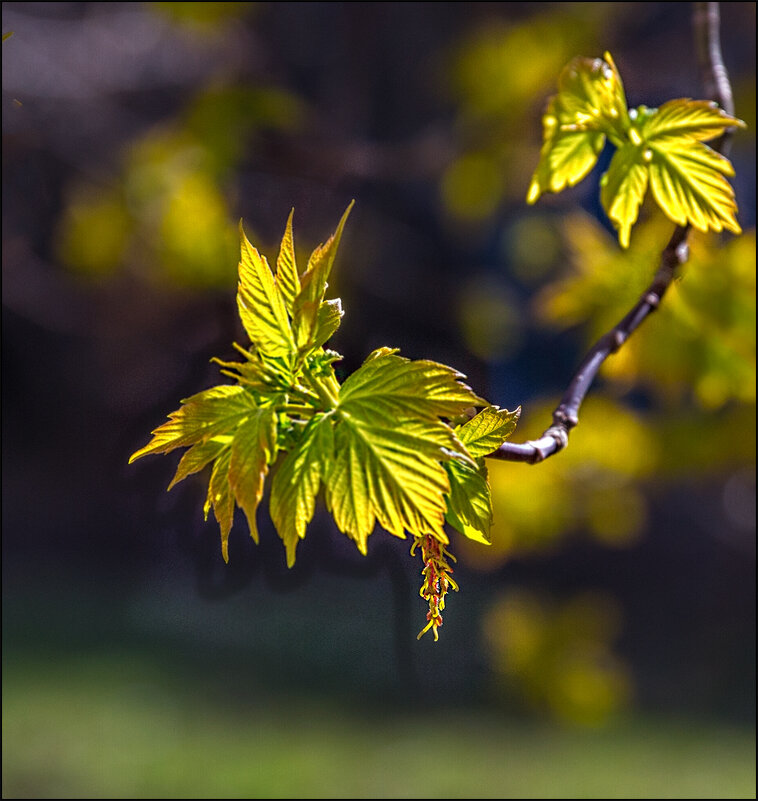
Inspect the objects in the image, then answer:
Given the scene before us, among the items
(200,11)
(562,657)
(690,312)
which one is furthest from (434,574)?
(562,657)

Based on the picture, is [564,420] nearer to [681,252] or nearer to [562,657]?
[681,252]

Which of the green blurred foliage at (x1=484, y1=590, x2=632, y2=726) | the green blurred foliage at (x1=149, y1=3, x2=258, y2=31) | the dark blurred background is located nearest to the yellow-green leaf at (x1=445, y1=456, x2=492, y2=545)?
the dark blurred background

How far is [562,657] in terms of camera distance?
5.96 ft

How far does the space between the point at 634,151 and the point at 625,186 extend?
23mm

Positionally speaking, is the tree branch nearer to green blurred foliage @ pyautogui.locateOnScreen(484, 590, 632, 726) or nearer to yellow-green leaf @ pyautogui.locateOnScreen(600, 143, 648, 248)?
yellow-green leaf @ pyautogui.locateOnScreen(600, 143, 648, 248)

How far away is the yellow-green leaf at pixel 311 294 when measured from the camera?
0.33m

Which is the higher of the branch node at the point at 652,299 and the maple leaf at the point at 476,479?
the branch node at the point at 652,299

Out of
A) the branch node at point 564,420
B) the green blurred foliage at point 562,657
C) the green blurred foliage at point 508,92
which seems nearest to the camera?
the branch node at point 564,420

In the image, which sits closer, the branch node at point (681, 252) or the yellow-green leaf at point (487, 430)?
the yellow-green leaf at point (487, 430)

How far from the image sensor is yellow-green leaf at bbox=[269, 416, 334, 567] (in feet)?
1.08

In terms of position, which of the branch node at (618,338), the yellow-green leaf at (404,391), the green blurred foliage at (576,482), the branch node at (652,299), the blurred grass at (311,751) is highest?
the branch node at (652,299)

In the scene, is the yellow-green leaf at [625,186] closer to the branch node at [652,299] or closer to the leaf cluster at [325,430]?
the branch node at [652,299]

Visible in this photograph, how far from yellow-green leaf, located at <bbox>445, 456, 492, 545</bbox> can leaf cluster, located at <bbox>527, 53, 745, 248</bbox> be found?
0.20 metres

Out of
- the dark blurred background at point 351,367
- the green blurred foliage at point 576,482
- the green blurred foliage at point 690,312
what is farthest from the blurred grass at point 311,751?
the green blurred foliage at point 690,312
